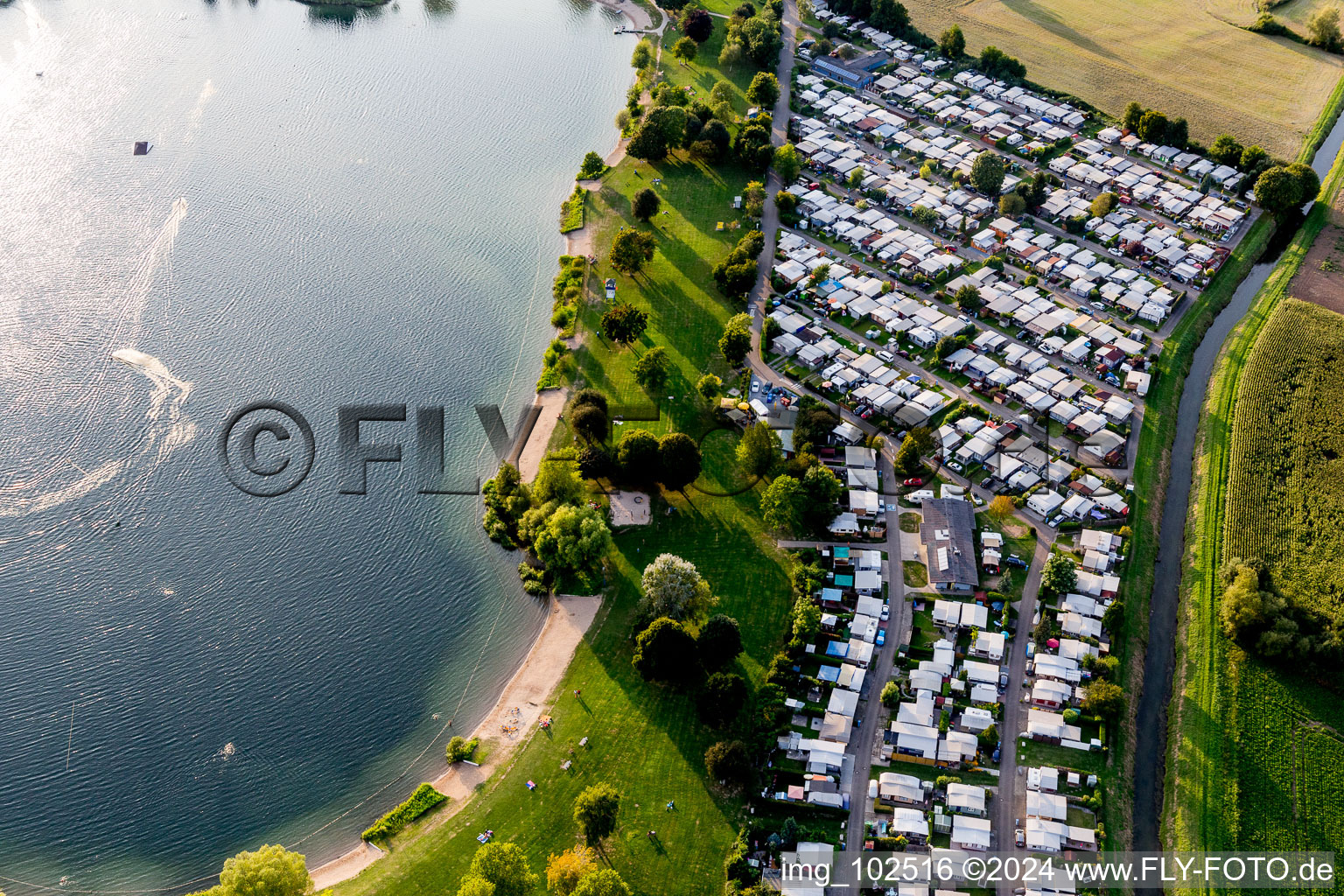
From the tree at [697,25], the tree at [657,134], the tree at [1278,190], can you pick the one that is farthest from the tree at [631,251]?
the tree at [1278,190]

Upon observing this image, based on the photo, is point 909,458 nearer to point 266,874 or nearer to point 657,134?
point 266,874

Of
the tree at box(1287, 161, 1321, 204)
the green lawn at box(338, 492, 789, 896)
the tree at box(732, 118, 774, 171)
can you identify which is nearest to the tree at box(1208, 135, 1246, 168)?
the tree at box(1287, 161, 1321, 204)

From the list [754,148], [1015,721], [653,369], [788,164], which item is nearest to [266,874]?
[1015,721]

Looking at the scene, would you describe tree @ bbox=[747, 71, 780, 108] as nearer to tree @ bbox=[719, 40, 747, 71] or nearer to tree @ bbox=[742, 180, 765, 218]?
tree @ bbox=[719, 40, 747, 71]

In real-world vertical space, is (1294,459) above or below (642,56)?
below

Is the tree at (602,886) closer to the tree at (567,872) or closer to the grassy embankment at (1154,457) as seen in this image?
the tree at (567,872)
